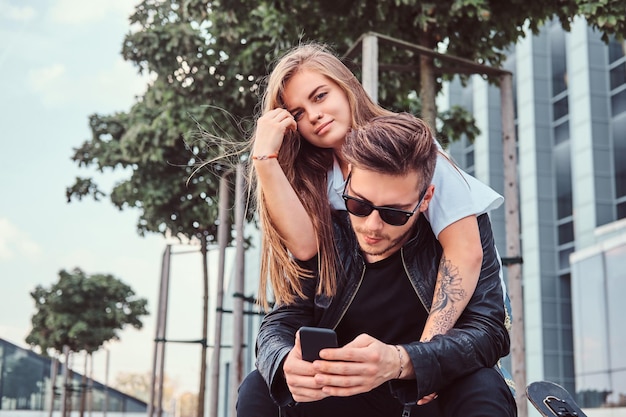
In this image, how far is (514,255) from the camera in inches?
266

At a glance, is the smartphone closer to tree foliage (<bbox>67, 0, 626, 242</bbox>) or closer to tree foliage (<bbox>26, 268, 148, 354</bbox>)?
tree foliage (<bbox>67, 0, 626, 242</bbox>)

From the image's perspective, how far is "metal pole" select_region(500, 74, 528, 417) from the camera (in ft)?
21.3

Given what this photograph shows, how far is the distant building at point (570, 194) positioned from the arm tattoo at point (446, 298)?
72.8 ft

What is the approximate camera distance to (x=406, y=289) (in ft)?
8.96

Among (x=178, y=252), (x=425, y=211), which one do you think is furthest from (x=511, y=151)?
(x=178, y=252)

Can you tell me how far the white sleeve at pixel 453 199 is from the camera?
2.64 meters

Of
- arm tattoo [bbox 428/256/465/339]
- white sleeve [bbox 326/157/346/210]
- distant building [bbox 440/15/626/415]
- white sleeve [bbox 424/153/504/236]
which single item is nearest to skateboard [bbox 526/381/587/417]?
arm tattoo [bbox 428/256/465/339]

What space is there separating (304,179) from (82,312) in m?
24.4

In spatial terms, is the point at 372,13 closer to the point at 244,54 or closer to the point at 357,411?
the point at 244,54

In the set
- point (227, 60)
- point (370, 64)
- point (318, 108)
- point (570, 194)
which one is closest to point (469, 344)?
point (318, 108)

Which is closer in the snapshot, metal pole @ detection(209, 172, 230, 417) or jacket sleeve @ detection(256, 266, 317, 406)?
jacket sleeve @ detection(256, 266, 317, 406)

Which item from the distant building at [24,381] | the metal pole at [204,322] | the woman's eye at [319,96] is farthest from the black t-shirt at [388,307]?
the distant building at [24,381]

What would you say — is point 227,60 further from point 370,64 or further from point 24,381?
point 24,381

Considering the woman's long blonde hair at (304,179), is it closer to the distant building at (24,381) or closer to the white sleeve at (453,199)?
the white sleeve at (453,199)
